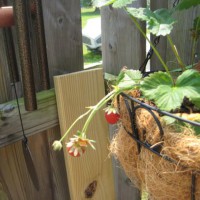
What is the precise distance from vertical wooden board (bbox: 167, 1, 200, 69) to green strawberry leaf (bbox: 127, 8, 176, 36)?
40 cm

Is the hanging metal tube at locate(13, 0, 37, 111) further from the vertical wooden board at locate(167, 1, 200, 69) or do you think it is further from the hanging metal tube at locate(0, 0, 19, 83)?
the vertical wooden board at locate(167, 1, 200, 69)

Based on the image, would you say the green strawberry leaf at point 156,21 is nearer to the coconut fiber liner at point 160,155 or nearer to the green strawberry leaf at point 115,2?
the green strawberry leaf at point 115,2

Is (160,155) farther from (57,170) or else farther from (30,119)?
(57,170)

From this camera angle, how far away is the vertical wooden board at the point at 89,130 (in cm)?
89

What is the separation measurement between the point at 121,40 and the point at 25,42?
0.35 m

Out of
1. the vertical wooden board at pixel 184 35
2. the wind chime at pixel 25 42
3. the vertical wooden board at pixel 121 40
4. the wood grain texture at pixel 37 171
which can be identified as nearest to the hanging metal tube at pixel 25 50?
the wind chime at pixel 25 42

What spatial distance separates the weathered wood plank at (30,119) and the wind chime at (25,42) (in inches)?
0.6

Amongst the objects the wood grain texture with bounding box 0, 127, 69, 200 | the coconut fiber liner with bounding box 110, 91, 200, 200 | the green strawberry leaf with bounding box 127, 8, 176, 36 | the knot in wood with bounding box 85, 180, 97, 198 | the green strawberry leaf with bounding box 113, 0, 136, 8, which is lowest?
the knot in wood with bounding box 85, 180, 97, 198

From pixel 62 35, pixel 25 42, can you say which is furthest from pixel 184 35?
pixel 25 42

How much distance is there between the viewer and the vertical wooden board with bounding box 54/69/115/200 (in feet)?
2.92

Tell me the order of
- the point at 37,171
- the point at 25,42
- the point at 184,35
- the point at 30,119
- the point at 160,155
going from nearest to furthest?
the point at 160,155 → the point at 25,42 → the point at 30,119 → the point at 37,171 → the point at 184,35

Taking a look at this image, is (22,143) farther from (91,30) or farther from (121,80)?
(91,30)

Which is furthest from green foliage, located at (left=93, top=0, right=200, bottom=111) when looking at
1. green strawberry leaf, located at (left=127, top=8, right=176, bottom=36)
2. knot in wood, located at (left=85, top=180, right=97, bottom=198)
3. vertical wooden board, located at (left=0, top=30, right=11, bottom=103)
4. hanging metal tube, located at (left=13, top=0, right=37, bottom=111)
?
knot in wood, located at (left=85, top=180, right=97, bottom=198)

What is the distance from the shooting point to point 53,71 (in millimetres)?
921
